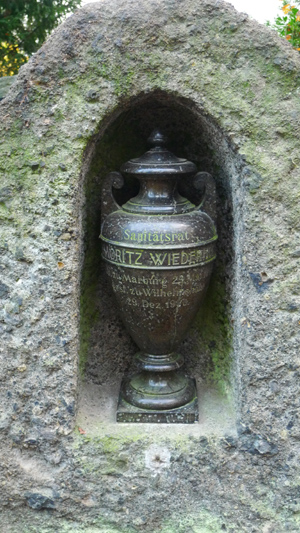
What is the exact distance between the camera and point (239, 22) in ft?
6.43

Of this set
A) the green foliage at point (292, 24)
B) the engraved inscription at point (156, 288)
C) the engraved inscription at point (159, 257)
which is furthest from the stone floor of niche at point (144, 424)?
the green foliage at point (292, 24)

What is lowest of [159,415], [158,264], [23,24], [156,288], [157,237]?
[159,415]

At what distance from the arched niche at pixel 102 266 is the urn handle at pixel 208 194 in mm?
90

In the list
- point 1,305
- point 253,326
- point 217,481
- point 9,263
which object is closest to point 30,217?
point 9,263

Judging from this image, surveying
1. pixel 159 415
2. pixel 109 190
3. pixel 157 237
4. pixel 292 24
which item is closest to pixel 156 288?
pixel 157 237

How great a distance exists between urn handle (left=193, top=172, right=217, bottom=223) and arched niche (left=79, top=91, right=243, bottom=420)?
Result: 90 mm

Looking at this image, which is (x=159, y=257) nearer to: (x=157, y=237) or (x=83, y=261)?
(x=157, y=237)

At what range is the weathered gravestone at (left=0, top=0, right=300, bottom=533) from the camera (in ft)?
6.51

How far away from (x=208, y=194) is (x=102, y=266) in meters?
0.76

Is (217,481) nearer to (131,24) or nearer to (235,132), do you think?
(235,132)

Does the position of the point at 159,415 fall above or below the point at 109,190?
below

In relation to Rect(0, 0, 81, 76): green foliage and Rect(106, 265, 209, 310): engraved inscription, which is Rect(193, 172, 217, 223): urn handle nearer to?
Rect(106, 265, 209, 310): engraved inscription

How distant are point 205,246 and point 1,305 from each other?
3.28ft

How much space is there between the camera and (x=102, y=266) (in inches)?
105
